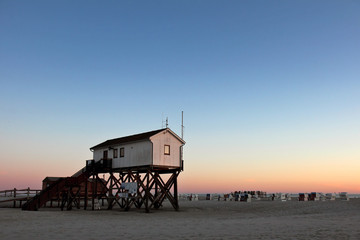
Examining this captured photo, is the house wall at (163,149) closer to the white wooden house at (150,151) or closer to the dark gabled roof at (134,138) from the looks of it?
the white wooden house at (150,151)

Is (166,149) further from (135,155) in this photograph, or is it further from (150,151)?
(135,155)

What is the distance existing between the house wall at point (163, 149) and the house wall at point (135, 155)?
65 cm

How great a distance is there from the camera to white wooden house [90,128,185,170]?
116 feet

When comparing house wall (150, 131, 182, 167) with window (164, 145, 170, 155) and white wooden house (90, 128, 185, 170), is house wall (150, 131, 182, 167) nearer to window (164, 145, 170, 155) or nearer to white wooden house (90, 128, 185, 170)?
white wooden house (90, 128, 185, 170)

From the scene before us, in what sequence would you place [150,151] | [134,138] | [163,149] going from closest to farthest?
[150,151]
[163,149]
[134,138]

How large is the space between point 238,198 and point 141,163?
1097 inches

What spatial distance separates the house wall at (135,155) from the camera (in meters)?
35.5

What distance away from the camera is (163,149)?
3634 centimetres

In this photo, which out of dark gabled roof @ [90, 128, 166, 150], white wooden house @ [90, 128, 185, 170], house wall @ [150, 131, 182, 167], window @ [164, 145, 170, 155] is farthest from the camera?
window @ [164, 145, 170, 155]

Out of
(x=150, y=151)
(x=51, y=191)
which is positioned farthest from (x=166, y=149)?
(x=51, y=191)

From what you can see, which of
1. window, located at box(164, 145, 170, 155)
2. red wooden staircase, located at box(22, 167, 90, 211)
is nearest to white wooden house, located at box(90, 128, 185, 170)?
window, located at box(164, 145, 170, 155)

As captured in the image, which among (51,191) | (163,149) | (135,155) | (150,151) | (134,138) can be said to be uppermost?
(134,138)

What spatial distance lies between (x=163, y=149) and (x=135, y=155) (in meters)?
3.02

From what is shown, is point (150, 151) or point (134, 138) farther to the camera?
point (134, 138)
